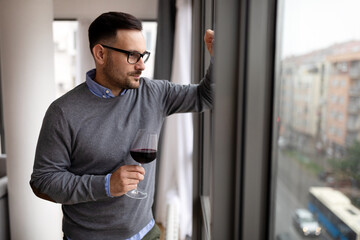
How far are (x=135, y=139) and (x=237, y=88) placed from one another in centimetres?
60

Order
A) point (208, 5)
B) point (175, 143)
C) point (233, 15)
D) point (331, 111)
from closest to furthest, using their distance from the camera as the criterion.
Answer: point (331, 111) < point (233, 15) < point (208, 5) < point (175, 143)

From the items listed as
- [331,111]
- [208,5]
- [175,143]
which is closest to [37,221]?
[175,143]

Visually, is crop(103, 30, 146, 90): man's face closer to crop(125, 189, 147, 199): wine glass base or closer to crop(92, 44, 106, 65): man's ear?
crop(92, 44, 106, 65): man's ear

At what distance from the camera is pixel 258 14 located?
0.87m

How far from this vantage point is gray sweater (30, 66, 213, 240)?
1387 mm

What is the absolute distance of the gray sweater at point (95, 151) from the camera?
4.55ft

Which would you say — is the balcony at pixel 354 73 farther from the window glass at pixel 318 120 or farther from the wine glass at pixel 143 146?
the wine glass at pixel 143 146

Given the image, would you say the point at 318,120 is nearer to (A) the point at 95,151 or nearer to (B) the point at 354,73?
(B) the point at 354,73

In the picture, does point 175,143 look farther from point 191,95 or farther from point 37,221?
point 191,95

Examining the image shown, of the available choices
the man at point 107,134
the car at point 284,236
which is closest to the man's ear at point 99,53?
the man at point 107,134

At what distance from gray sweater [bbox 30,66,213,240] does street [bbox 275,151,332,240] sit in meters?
0.68

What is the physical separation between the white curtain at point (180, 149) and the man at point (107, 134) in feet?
5.44

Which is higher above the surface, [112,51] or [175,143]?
[112,51]

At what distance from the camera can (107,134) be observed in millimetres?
1440
